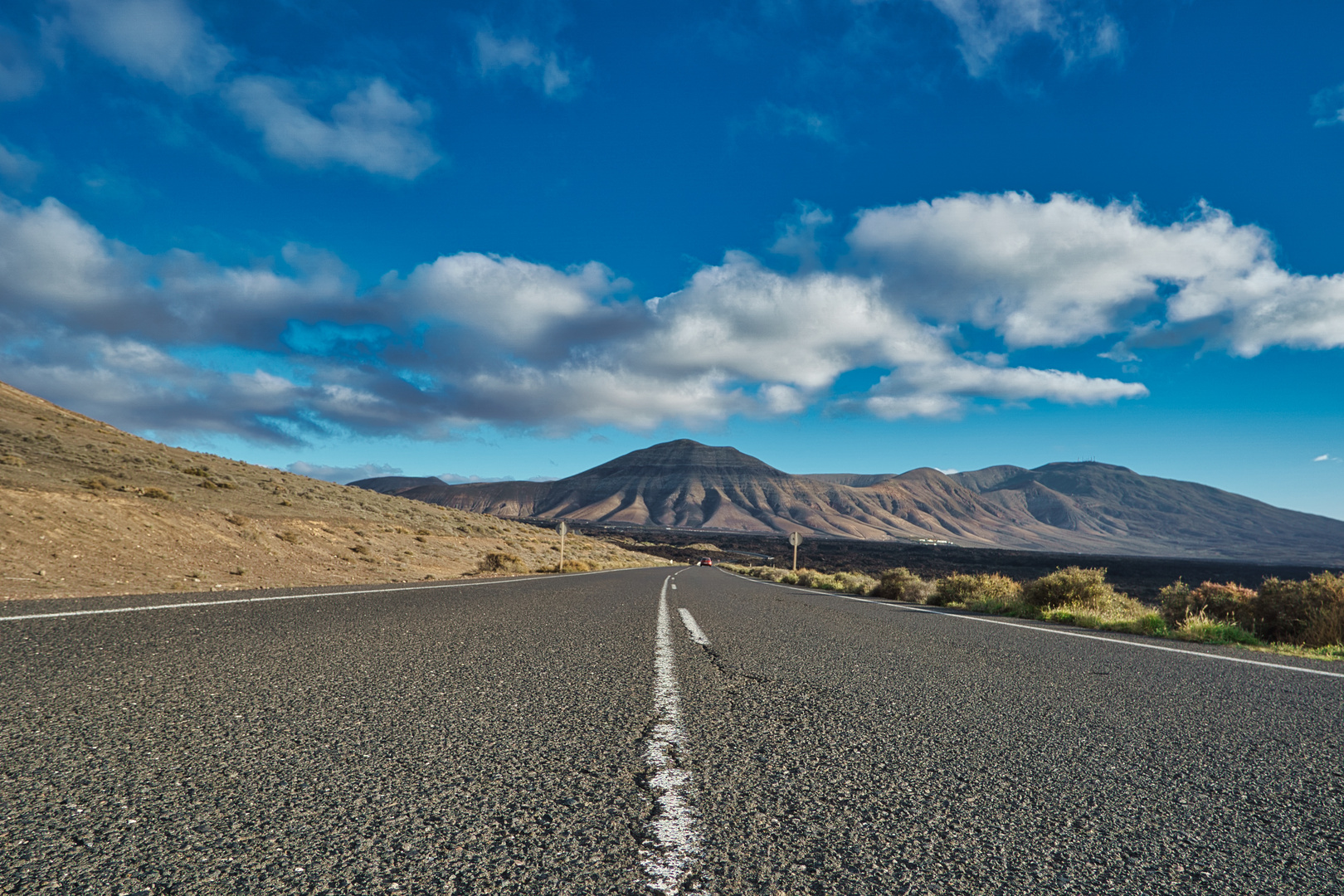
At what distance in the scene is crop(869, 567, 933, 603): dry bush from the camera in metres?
15.4

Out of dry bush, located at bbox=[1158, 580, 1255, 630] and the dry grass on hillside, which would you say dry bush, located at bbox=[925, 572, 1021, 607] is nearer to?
dry bush, located at bbox=[1158, 580, 1255, 630]

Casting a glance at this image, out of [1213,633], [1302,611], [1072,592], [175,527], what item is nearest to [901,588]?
[1072,592]

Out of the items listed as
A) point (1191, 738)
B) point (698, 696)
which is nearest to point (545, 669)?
point (698, 696)

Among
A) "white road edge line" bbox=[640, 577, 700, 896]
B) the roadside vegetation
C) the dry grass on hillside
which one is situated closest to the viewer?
"white road edge line" bbox=[640, 577, 700, 896]

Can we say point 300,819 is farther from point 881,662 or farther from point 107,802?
point 881,662

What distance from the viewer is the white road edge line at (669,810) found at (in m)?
1.51

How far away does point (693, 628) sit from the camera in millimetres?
6383

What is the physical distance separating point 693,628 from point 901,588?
1120 centimetres

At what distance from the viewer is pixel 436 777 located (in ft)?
6.91

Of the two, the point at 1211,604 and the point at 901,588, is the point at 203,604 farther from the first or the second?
the point at 901,588

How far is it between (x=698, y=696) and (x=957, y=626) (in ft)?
17.1

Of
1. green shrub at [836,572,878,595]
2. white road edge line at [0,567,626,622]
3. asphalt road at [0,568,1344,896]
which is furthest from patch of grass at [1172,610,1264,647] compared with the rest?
white road edge line at [0,567,626,622]

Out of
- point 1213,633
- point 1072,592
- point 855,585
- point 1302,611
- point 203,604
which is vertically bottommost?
point 855,585

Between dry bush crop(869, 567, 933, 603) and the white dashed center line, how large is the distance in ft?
29.0
